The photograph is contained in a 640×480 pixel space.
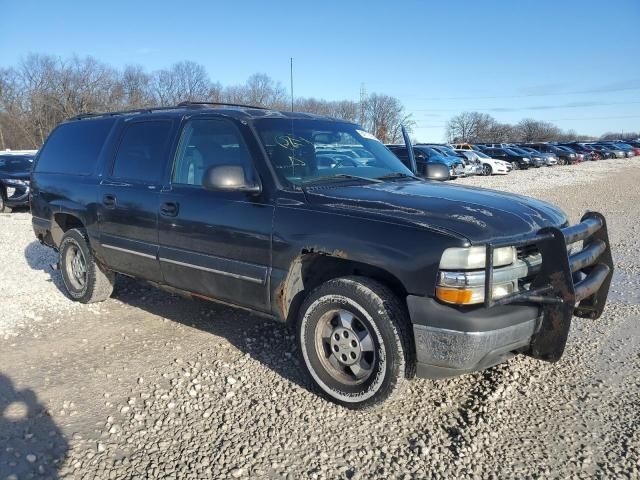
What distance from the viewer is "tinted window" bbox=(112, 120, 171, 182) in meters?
4.51

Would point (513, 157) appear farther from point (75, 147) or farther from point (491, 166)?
point (75, 147)

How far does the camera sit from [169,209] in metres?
4.27

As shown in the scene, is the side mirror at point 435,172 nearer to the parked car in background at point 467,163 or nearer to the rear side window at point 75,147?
the rear side window at point 75,147

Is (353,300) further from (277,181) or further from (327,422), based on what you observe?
(277,181)

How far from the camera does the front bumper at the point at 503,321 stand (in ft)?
9.50

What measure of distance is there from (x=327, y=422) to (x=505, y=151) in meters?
39.0

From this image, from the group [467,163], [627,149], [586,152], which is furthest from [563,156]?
[467,163]

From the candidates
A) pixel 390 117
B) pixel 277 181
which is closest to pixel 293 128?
pixel 277 181

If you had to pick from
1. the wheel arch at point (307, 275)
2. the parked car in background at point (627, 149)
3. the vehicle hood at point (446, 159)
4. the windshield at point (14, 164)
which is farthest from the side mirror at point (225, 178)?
the parked car in background at point (627, 149)

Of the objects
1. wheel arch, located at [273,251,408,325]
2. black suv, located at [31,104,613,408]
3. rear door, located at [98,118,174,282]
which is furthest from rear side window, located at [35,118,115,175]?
wheel arch, located at [273,251,408,325]

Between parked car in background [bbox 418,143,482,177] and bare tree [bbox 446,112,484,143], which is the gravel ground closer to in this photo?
parked car in background [bbox 418,143,482,177]

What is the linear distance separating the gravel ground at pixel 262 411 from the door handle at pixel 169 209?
1.14 meters

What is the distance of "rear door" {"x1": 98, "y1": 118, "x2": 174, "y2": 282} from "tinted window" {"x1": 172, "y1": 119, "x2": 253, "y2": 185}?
A: 19 centimetres

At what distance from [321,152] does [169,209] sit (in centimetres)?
132
